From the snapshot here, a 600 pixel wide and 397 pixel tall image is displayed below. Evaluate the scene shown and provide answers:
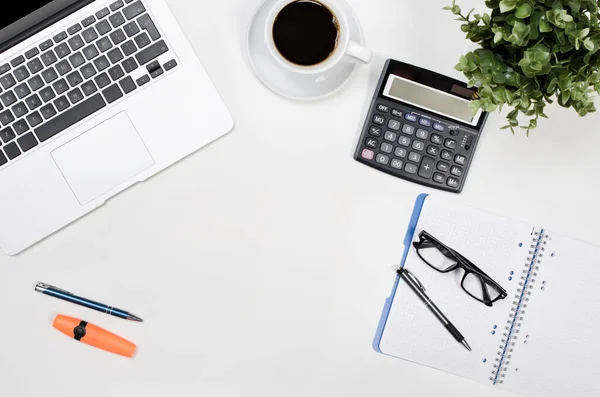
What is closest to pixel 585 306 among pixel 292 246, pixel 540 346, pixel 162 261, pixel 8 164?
pixel 540 346

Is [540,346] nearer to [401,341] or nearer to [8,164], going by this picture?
[401,341]

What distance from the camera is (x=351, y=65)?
2.53ft

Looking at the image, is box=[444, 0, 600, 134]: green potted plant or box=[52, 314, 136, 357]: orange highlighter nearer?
box=[444, 0, 600, 134]: green potted plant

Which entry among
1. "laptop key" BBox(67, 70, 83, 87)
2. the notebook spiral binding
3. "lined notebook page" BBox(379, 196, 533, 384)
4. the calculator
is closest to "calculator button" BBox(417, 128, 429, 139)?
the calculator

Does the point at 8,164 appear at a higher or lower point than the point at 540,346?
higher

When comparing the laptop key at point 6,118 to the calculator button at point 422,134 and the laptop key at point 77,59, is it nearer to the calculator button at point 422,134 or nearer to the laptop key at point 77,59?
the laptop key at point 77,59

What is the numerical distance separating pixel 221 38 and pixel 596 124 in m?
0.57

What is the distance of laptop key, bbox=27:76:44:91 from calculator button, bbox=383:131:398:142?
1.54 ft

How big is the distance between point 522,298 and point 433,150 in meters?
0.27

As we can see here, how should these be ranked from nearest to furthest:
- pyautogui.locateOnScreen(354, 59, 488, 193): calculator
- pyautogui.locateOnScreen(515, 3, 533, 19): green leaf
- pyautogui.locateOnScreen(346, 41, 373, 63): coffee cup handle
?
pyautogui.locateOnScreen(515, 3, 533, 19): green leaf → pyautogui.locateOnScreen(346, 41, 373, 63): coffee cup handle → pyautogui.locateOnScreen(354, 59, 488, 193): calculator

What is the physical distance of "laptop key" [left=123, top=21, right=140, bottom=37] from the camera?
749 millimetres

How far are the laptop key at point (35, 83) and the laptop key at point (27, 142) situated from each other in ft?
0.20

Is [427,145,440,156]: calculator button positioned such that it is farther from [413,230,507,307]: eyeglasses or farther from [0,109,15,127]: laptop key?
[0,109,15,127]: laptop key

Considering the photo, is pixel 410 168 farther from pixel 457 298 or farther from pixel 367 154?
pixel 457 298
